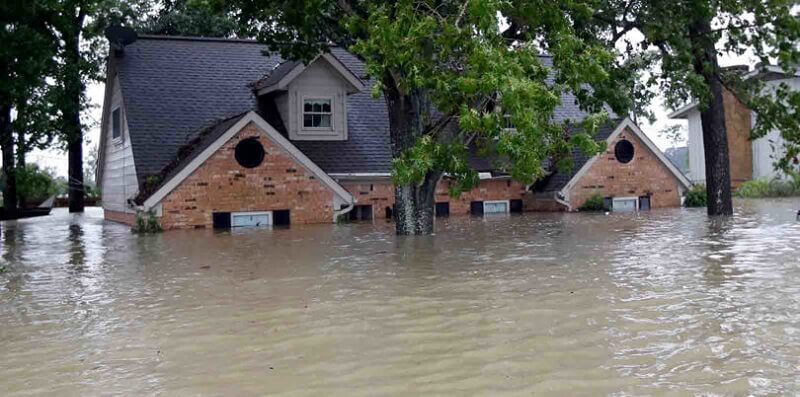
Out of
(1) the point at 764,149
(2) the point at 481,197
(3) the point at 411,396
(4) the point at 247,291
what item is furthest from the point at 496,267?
(1) the point at 764,149

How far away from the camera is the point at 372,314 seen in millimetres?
7473

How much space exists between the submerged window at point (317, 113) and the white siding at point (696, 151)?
2075cm

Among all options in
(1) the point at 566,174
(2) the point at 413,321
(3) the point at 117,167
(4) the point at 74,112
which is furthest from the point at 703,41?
(4) the point at 74,112

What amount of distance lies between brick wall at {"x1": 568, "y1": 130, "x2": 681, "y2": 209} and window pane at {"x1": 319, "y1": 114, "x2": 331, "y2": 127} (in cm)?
830

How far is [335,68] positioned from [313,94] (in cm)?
107

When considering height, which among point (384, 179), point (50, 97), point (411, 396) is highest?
point (50, 97)

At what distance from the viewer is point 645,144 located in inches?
1072

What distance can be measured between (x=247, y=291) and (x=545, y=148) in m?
5.60

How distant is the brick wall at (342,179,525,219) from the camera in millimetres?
24328

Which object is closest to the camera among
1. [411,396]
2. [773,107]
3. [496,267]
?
[411,396]

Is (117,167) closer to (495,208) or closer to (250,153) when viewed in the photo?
(250,153)

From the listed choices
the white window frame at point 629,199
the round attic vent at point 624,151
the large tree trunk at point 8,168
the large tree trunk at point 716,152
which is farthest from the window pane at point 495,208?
the large tree trunk at point 8,168

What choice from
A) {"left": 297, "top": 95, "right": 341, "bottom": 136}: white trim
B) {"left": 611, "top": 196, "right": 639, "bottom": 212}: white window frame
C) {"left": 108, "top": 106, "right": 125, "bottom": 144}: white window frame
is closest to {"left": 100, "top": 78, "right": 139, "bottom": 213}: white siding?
{"left": 108, "top": 106, "right": 125, "bottom": 144}: white window frame

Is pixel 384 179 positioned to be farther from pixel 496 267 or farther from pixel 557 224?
pixel 496 267
